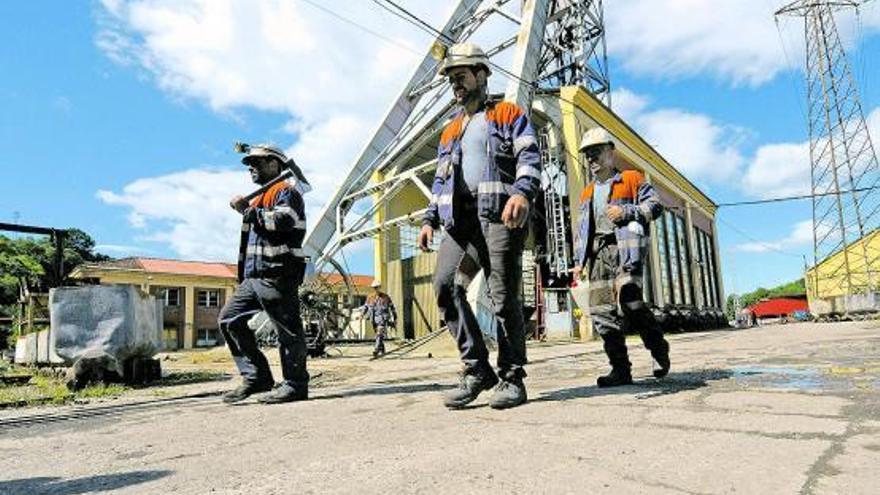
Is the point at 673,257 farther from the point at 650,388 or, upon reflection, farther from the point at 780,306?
the point at 780,306

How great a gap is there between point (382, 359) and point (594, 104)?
11773mm

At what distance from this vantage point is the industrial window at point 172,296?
40.6 m

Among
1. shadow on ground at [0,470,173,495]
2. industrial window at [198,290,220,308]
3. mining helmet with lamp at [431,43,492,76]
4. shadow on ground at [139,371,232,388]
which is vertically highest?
industrial window at [198,290,220,308]

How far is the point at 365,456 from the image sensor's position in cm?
207

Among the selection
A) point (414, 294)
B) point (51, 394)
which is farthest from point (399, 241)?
point (51, 394)

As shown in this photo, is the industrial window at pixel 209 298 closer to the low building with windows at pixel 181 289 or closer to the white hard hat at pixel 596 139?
the low building with windows at pixel 181 289

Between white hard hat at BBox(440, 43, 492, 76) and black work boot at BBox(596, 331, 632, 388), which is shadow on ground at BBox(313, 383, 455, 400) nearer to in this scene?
black work boot at BBox(596, 331, 632, 388)

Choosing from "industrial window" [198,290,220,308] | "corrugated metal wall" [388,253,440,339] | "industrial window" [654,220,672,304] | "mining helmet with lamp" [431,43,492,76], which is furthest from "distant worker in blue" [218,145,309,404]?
"industrial window" [198,290,220,308]

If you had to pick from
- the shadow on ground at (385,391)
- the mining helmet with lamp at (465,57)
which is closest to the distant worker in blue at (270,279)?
the shadow on ground at (385,391)

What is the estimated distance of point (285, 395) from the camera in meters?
3.99

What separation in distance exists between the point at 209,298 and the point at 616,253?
139ft

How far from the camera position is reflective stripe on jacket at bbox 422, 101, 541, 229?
3.17 metres

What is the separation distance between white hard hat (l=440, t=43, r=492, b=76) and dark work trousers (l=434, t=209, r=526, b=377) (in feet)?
2.65

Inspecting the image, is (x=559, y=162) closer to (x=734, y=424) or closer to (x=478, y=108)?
(x=478, y=108)
